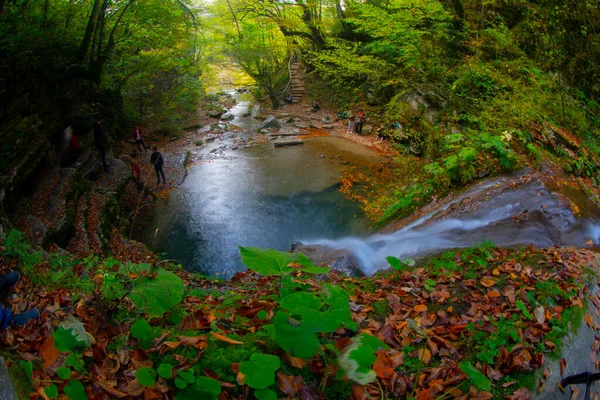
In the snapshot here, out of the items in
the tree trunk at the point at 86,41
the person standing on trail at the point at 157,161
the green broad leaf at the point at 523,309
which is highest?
the tree trunk at the point at 86,41

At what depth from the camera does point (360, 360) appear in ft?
6.24

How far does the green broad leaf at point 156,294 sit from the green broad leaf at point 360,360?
3.76 feet

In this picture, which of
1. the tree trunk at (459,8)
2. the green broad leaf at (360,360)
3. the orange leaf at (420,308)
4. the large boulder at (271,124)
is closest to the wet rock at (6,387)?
the green broad leaf at (360,360)

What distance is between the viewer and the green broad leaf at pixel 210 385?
5.38ft

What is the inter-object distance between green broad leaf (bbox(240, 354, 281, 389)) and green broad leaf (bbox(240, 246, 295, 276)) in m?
0.59

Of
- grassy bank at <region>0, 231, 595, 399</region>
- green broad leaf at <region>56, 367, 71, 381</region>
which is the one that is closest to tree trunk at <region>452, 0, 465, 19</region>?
grassy bank at <region>0, 231, 595, 399</region>

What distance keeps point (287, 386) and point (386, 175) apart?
10974mm

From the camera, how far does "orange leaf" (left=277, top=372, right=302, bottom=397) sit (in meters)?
1.89

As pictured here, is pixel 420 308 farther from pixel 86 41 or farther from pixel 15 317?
pixel 86 41

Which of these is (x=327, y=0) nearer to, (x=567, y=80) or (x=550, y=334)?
(x=567, y=80)

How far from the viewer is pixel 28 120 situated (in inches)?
310

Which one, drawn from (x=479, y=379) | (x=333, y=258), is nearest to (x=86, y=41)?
(x=333, y=258)

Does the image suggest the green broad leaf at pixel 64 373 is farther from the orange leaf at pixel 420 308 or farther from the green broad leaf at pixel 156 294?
the orange leaf at pixel 420 308

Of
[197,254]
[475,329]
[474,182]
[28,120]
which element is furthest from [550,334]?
[28,120]
